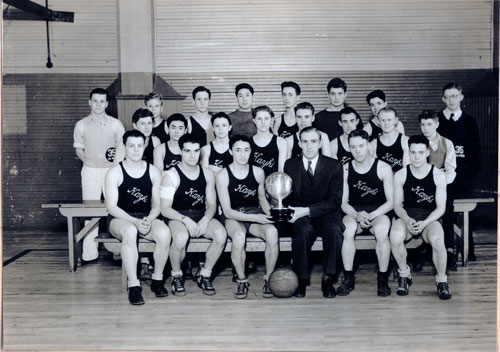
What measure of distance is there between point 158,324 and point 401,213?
7.04 ft

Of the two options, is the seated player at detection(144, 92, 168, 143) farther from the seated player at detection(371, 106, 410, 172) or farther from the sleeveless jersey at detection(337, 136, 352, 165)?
the seated player at detection(371, 106, 410, 172)

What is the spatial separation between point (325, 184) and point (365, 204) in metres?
0.45

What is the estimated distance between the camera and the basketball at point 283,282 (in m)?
4.60

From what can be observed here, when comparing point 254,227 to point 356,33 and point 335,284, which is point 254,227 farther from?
point 356,33

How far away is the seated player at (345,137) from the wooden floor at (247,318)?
1100mm

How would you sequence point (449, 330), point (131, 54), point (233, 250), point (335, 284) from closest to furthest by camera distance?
1. point (449, 330)
2. point (233, 250)
3. point (335, 284)
4. point (131, 54)

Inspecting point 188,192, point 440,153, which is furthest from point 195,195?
point 440,153

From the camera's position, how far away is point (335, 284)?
5.13m

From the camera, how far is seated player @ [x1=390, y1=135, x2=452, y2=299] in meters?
4.71

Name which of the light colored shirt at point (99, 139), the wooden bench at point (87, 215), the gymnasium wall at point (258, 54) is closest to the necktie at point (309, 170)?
the wooden bench at point (87, 215)

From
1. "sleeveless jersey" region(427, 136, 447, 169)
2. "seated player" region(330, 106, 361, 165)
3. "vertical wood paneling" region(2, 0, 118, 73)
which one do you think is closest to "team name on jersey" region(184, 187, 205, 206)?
"seated player" region(330, 106, 361, 165)

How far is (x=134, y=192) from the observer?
490 centimetres

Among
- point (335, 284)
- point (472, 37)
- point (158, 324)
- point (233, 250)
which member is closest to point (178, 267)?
point (233, 250)

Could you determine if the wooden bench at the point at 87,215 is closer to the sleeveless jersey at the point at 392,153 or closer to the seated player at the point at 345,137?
the sleeveless jersey at the point at 392,153
